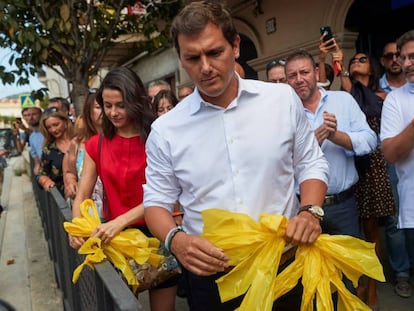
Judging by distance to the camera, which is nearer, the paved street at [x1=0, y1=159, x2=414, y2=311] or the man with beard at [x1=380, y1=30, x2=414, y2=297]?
the man with beard at [x1=380, y1=30, x2=414, y2=297]

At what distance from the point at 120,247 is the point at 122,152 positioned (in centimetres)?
57

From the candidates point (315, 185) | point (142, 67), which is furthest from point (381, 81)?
point (142, 67)

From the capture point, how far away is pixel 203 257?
1507mm

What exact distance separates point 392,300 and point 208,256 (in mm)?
2580

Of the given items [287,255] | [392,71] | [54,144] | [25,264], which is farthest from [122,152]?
[25,264]

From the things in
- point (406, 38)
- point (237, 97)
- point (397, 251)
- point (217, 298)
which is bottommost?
point (397, 251)

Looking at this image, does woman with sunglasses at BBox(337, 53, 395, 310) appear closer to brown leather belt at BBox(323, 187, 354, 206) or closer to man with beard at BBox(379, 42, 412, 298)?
man with beard at BBox(379, 42, 412, 298)

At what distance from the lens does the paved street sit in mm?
3726

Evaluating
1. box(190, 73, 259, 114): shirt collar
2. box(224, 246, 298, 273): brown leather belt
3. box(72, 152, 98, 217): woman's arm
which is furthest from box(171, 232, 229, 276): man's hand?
box(72, 152, 98, 217): woman's arm

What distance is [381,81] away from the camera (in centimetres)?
391

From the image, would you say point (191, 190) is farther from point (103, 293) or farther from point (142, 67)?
point (142, 67)

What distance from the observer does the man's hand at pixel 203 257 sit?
59.3 inches

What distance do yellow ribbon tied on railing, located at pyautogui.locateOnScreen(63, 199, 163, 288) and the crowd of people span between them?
0.06 m

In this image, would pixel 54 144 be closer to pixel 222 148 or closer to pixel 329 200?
pixel 329 200
